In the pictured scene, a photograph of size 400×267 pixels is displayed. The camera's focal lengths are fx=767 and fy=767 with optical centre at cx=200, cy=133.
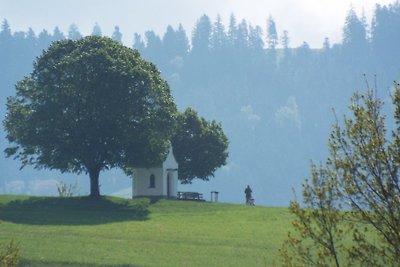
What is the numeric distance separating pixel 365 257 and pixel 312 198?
1488 millimetres

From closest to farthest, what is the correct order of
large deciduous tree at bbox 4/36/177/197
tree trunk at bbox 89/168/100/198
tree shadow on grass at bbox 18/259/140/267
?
tree shadow on grass at bbox 18/259/140/267, large deciduous tree at bbox 4/36/177/197, tree trunk at bbox 89/168/100/198

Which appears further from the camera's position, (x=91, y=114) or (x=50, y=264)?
(x=91, y=114)

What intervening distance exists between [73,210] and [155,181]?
644 inches

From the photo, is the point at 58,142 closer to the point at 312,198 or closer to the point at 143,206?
the point at 143,206

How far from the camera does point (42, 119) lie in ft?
217

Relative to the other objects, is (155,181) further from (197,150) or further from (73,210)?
(73,210)

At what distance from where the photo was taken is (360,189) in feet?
46.6

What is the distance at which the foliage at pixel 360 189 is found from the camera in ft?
45.6

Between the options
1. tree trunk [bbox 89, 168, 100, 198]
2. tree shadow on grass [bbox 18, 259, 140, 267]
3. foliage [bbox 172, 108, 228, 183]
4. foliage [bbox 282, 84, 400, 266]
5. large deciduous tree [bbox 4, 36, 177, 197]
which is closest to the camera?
foliage [bbox 282, 84, 400, 266]

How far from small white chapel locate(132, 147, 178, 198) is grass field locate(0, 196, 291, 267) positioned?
7.13 metres

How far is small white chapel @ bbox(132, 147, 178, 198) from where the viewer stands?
251 feet

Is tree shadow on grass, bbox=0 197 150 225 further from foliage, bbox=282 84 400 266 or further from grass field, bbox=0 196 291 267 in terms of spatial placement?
foliage, bbox=282 84 400 266

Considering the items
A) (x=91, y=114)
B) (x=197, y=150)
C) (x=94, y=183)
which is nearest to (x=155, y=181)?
(x=94, y=183)

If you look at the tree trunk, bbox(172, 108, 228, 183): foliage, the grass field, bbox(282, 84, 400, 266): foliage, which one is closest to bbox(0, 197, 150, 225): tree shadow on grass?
the grass field
